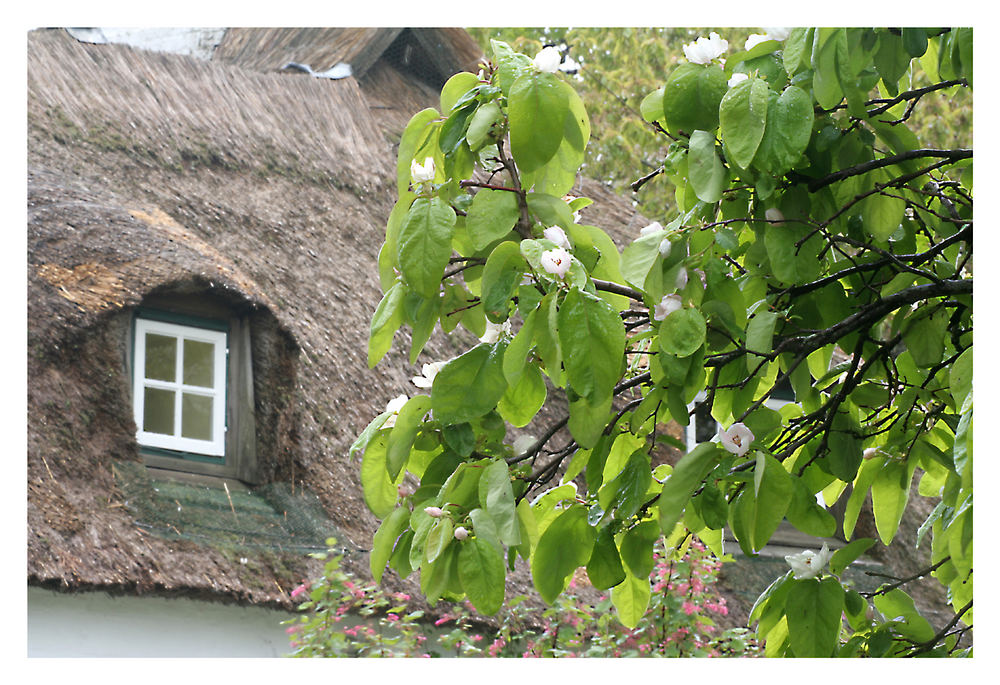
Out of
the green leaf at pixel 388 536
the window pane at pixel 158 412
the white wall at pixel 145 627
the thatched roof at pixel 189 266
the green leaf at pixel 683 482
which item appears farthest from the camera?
the window pane at pixel 158 412

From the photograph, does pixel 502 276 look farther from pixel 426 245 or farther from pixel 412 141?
pixel 412 141

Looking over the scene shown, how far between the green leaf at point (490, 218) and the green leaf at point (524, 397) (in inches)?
6.1

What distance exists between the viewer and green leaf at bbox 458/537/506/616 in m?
1.08

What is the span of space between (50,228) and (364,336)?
1040mm

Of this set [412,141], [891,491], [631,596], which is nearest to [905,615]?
[891,491]

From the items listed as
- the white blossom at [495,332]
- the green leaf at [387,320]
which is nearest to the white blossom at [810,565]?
the white blossom at [495,332]

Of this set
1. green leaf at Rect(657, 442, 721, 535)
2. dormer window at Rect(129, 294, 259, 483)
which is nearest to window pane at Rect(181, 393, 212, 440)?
dormer window at Rect(129, 294, 259, 483)

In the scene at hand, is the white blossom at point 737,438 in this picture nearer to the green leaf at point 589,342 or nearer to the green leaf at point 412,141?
the green leaf at point 589,342

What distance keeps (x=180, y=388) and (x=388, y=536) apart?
1.99 m

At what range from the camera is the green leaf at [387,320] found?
1.23 metres

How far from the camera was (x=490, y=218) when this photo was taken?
1206 mm

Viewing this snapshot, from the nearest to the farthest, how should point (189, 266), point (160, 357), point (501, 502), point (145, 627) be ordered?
point (501, 502)
point (145, 627)
point (160, 357)
point (189, 266)

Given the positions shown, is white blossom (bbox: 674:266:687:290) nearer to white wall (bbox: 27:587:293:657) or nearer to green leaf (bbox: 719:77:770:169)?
green leaf (bbox: 719:77:770:169)
